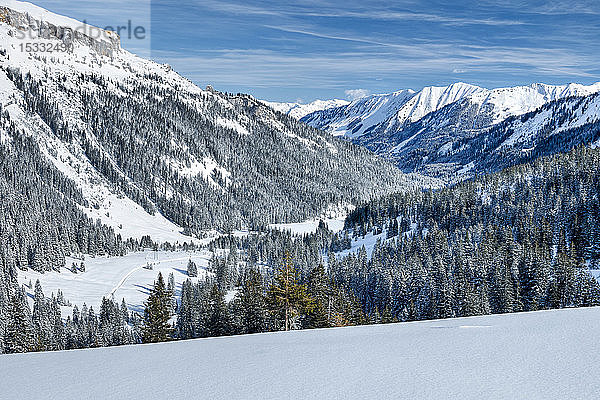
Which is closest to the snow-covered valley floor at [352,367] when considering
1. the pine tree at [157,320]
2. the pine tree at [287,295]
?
the pine tree at [287,295]

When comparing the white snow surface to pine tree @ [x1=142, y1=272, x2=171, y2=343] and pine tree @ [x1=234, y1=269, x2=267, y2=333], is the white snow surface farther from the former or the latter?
pine tree @ [x1=234, y1=269, x2=267, y2=333]

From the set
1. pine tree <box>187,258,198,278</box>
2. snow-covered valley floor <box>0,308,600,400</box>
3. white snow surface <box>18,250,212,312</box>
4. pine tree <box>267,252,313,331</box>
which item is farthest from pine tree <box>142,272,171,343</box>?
pine tree <box>187,258,198,278</box>

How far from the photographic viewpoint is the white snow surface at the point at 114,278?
12248cm

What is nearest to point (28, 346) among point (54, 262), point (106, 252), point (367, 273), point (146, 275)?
point (367, 273)

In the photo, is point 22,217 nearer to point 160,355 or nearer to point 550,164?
point 160,355

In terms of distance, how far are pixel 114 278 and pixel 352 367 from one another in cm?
14808

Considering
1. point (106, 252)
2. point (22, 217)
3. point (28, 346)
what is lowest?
point (28, 346)

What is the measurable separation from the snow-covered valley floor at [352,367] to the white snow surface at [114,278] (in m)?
106

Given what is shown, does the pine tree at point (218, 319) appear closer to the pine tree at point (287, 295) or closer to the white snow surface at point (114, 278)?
the pine tree at point (287, 295)

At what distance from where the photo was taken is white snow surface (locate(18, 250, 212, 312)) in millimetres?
122481

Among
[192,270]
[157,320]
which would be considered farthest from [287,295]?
[192,270]

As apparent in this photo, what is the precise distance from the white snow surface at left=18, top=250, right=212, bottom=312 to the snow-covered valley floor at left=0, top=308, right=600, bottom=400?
349 feet

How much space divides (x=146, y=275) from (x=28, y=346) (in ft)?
308

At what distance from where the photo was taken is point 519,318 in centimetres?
1694
